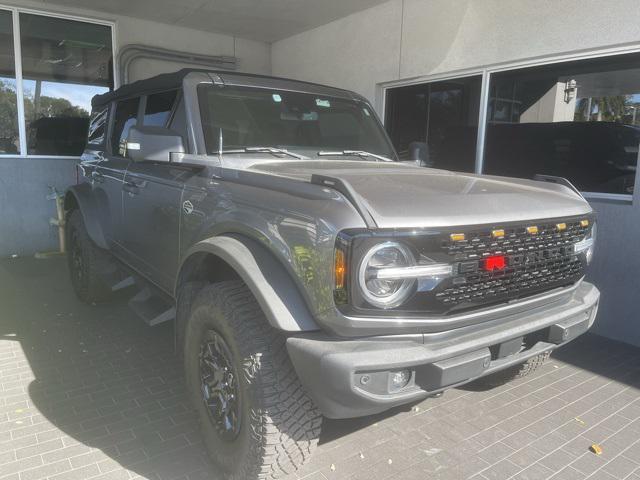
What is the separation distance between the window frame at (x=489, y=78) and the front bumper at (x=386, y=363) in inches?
123

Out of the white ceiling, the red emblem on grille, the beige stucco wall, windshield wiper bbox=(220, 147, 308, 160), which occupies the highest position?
the white ceiling

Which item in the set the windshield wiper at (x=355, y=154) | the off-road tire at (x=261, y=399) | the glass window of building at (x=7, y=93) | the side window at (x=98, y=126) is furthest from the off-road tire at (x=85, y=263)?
the glass window of building at (x=7, y=93)

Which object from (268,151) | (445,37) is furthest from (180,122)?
(445,37)

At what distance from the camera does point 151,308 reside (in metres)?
3.33

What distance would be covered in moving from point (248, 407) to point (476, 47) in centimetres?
481

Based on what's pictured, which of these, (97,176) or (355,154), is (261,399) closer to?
(355,154)

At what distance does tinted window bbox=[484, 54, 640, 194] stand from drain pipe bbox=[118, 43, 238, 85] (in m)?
4.72

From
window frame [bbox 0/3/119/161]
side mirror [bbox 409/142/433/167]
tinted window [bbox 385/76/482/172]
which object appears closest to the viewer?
side mirror [bbox 409/142/433/167]

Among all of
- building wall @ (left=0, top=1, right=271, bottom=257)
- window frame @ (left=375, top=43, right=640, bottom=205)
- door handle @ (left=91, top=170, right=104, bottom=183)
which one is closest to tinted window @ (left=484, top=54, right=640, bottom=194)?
window frame @ (left=375, top=43, right=640, bottom=205)

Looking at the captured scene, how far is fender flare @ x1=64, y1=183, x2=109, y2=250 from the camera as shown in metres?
Result: 4.14

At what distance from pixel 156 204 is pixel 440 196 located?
A: 190cm

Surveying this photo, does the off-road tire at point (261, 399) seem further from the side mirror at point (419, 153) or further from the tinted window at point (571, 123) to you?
the tinted window at point (571, 123)

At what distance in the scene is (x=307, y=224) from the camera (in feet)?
6.37

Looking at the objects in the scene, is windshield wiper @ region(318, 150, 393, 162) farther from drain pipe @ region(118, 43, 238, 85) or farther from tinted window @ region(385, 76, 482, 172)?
drain pipe @ region(118, 43, 238, 85)
